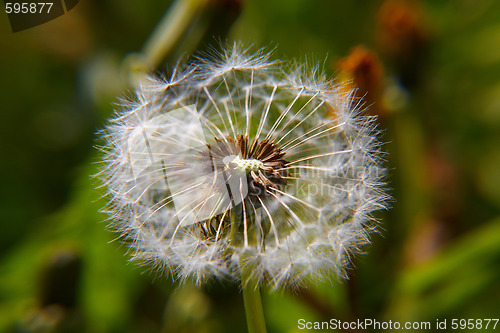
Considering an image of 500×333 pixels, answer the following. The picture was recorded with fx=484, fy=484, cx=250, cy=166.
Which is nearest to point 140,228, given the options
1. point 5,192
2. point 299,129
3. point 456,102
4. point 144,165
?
point 144,165

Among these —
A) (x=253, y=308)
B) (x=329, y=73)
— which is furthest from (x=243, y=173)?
(x=329, y=73)

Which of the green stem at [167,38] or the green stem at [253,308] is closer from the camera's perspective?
the green stem at [253,308]

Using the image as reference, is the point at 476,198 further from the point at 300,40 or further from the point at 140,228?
the point at 140,228

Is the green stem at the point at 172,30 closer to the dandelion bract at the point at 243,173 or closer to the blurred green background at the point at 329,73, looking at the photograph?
the blurred green background at the point at 329,73

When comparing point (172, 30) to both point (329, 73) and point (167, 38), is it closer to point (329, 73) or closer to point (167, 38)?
point (167, 38)

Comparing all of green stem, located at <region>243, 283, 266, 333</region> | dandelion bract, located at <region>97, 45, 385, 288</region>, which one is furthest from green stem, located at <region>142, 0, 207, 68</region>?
green stem, located at <region>243, 283, 266, 333</region>

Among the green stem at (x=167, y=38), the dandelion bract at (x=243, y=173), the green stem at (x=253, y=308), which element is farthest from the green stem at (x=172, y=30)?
the green stem at (x=253, y=308)
